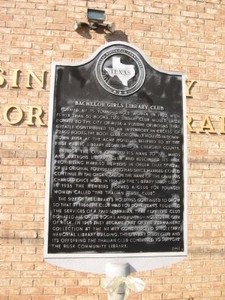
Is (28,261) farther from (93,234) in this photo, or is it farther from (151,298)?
(151,298)

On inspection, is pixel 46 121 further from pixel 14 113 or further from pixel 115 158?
pixel 115 158

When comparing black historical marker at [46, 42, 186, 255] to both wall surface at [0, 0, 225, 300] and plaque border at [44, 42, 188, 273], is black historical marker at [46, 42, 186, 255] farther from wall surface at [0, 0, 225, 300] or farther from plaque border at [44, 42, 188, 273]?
wall surface at [0, 0, 225, 300]

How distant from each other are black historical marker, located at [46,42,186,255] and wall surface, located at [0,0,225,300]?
1.84 ft

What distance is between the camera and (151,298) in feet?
14.2

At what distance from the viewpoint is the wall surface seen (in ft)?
13.6

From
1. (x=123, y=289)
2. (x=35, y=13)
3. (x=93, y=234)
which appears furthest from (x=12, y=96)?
(x=123, y=289)

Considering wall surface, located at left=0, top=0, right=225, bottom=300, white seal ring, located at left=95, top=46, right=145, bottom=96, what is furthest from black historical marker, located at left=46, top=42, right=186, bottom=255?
wall surface, located at left=0, top=0, right=225, bottom=300

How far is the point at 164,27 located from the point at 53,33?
1.35m

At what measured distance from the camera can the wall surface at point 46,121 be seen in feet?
13.6

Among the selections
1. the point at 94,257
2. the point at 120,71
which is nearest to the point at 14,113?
the point at 120,71

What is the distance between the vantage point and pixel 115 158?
12.7 feet

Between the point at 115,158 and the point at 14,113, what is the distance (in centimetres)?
128

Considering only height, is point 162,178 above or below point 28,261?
above

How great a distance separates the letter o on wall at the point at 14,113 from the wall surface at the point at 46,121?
0.04 feet
